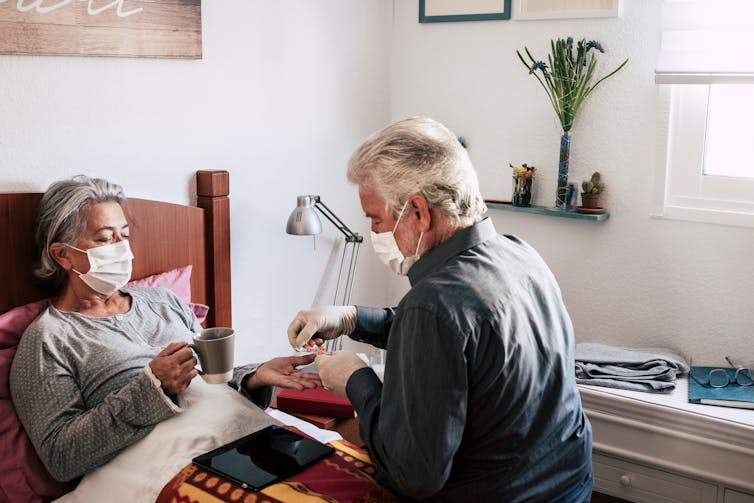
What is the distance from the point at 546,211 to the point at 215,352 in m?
1.46

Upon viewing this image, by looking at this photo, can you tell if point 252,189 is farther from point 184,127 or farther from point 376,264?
point 376,264

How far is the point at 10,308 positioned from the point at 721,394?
6.41 ft

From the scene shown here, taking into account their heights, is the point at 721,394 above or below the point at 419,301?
below

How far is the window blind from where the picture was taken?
242 centimetres

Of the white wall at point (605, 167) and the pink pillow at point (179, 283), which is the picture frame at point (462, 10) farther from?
the pink pillow at point (179, 283)

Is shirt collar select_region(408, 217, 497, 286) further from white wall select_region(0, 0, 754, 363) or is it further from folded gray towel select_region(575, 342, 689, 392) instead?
folded gray towel select_region(575, 342, 689, 392)

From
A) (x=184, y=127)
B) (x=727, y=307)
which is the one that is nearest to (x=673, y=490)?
(x=727, y=307)

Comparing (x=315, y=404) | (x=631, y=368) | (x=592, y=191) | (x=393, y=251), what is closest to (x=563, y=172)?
(x=592, y=191)

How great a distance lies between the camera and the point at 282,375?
1.93 metres

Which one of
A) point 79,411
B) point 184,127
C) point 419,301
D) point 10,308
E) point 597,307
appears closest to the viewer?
point 419,301

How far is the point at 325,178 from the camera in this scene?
2861 mm

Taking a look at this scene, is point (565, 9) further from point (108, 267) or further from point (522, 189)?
point (108, 267)

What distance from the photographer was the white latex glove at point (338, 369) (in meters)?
1.56

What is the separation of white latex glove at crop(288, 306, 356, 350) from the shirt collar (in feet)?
1.29
